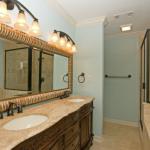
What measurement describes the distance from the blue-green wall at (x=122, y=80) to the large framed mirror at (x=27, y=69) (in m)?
1.79

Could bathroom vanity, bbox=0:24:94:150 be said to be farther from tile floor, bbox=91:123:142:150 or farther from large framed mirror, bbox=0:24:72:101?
tile floor, bbox=91:123:142:150

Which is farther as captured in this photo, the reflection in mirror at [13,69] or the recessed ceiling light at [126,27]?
the recessed ceiling light at [126,27]

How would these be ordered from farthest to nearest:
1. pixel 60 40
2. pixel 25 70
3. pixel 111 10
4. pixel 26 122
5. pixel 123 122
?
pixel 123 122 → pixel 111 10 → pixel 60 40 → pixel 25 70 → pixel 26 122

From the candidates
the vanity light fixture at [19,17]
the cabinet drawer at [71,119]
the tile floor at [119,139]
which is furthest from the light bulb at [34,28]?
the tile floor at [119,139]

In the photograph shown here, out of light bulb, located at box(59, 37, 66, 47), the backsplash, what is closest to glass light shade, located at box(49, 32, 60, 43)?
light bulb, located at box(59, 37, 66, 47)

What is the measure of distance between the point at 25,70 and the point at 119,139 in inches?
88.3

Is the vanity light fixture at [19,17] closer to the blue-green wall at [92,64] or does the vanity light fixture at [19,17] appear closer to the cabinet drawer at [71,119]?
the cabinet drawer at [71,119]

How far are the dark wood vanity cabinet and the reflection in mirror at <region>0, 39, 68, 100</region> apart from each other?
596mm

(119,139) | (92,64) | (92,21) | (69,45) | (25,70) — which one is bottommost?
(119,139)

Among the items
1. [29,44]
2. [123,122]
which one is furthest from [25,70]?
[123,122]

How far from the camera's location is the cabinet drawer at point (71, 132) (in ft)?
4.78

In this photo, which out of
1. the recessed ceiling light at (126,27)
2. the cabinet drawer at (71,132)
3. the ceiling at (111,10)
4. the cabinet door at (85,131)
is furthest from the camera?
the recessed ceiling light at (126,27)

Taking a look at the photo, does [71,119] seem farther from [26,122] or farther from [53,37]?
[53,37]

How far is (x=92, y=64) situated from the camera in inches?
109
